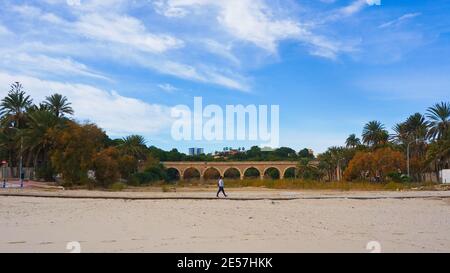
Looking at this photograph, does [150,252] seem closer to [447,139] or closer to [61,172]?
[61,172]

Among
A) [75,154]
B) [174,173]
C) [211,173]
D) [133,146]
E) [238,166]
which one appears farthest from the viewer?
[211,173]

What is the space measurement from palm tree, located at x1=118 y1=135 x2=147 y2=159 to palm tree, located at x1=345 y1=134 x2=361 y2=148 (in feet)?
143

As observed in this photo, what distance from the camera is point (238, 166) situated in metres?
118

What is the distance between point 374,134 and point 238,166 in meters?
38.9

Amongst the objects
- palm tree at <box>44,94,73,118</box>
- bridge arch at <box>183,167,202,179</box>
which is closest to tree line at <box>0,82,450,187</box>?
palm tree at <box>44,94,73,118</box>

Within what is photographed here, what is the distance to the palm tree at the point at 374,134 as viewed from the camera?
87438 millimetres

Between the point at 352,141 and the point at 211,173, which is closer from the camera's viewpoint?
the point at 352,141

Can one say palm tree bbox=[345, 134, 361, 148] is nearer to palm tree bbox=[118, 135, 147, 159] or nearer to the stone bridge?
the stone bridge

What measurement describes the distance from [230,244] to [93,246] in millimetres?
2613


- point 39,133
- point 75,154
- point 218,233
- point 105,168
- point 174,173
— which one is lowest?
point 218,233

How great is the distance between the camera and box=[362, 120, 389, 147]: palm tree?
87438 mm

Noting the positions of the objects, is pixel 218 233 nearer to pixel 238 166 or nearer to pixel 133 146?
pixel 133 146

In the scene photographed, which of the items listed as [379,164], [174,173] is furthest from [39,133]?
[174,173]

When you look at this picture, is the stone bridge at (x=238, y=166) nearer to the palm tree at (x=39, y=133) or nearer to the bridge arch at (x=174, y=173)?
the bridge arch at (x=174, y=173)
